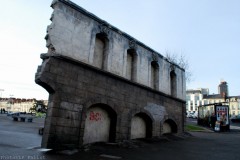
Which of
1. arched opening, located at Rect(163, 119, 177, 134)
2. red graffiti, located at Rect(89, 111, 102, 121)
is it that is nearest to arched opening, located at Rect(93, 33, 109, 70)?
red graffiti, located at Rect(89, 111, 102, 121)

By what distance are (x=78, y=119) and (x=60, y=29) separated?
4277 millimetres

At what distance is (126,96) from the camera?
13414 millimetres

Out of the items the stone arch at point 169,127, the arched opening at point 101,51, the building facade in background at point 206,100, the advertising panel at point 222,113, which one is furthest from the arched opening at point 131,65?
the building facade in background at point 206,100

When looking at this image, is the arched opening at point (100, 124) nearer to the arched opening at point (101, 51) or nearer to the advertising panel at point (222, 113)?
the arched opening at point (101, 51)

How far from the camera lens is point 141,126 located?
14.9 m

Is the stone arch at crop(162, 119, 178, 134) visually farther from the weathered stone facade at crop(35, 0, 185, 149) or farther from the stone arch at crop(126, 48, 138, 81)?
the stone arch at crop(126, 48, 138, 81)

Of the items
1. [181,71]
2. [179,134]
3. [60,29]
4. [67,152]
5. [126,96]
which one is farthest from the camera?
[181,71]

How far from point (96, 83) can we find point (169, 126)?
864 centimetres

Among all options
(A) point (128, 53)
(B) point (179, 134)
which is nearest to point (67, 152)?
(A) point (128, 53)

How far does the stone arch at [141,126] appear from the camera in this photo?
14.2 m

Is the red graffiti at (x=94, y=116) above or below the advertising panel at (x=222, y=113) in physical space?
below

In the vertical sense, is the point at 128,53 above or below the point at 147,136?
above

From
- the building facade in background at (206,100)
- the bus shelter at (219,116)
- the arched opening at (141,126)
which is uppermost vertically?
the building facade in background at (206,100)

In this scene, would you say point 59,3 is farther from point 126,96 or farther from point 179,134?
point 179,134
